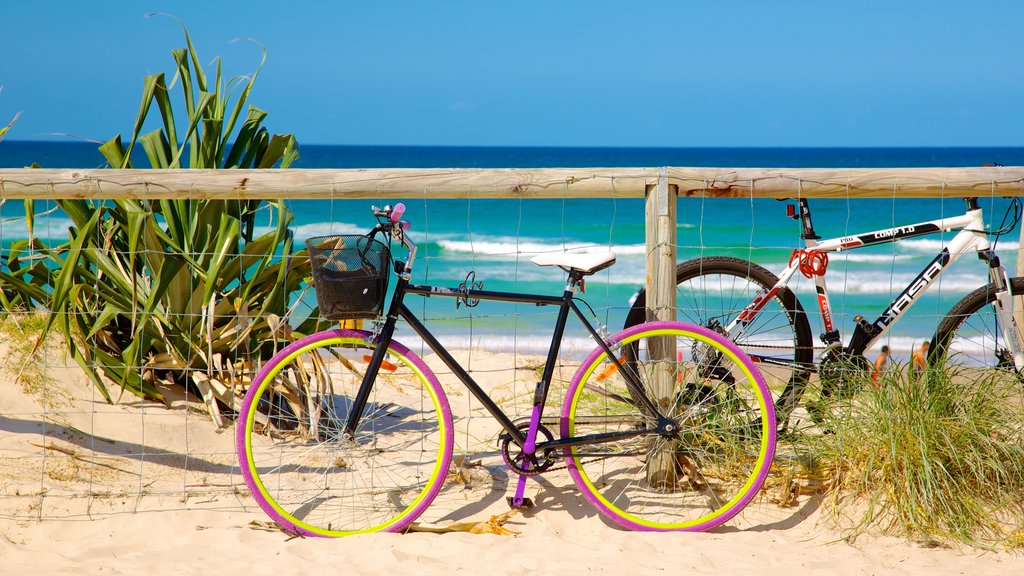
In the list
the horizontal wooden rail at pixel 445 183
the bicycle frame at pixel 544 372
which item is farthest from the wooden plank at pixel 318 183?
the bicycle frame at pixel 544 372

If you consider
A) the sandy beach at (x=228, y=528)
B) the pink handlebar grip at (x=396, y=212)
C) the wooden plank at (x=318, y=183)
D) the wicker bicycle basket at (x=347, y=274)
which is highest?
the wooden plank at (x=318, y=183)

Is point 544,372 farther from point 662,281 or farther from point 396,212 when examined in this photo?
point 396,212

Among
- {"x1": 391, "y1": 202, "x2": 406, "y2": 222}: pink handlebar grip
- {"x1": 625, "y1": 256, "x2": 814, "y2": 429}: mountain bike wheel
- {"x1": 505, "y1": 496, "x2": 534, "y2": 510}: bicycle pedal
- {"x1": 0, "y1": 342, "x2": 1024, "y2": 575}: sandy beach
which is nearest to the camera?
{"x1": 0, "y1": 342, "x2": 1024, "y2": 575}: sandy beach

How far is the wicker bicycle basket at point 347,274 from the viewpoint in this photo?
2.91 meters

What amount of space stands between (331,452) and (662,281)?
1.55 metres

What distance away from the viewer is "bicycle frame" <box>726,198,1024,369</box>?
353cm

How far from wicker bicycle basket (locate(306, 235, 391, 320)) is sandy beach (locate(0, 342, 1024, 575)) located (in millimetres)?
819

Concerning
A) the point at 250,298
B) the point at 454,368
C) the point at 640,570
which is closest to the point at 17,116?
the point at 250,298

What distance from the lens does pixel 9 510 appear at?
319 centimetres

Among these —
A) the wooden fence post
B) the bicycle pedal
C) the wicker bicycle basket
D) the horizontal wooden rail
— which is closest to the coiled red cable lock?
the horizontal wooden rail

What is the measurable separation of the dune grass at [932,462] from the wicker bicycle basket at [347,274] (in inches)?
71.3

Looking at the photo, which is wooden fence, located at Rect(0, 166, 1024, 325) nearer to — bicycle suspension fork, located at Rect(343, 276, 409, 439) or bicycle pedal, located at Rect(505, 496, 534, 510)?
bicycle suspension fork, located at Rect(343, 276, 409, 439)

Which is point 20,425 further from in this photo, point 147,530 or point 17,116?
point 17,116

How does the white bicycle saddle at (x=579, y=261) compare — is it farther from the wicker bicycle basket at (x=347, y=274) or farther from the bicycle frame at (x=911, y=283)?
the bicycle frame at (x=911, y=283)
